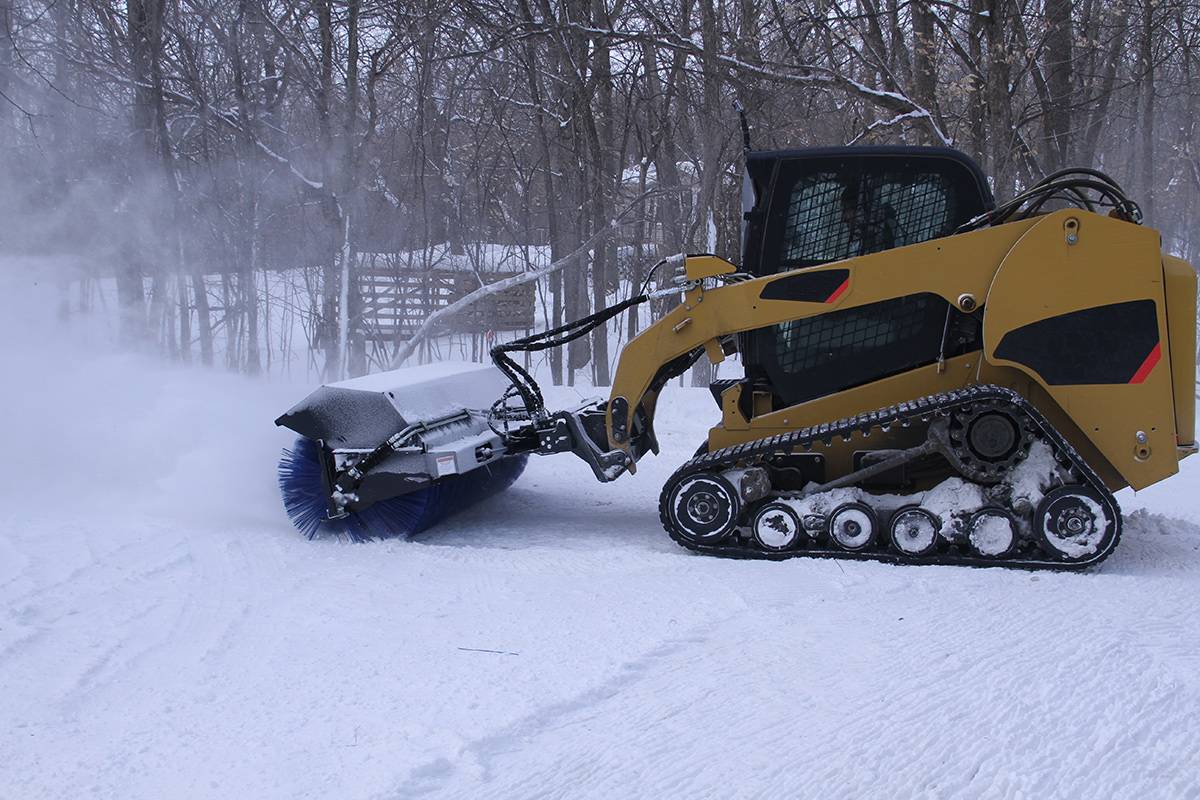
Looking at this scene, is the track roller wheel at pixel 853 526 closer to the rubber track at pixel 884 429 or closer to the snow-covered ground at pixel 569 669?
the rubber track at pixel 884 429

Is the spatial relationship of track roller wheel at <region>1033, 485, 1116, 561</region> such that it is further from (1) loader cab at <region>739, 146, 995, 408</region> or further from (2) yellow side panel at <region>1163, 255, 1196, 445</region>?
(1) loader cab at <region>739, 146, 995, 408</region>

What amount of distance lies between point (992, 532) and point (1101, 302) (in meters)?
1.17

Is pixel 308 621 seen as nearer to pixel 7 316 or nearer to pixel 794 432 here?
pixel 794 432

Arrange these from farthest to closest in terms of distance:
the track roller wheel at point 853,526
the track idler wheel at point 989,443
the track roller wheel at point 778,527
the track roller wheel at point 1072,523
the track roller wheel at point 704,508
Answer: the track roller wheel at point 704,508
the track roller wheel at point 778,527
the track roller wheel at point 853,526
the track idler wheel at point 989,443
the track roller wheel at point 1072,523

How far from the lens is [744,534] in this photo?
16.8ft

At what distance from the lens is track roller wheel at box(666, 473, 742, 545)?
16.4 feet

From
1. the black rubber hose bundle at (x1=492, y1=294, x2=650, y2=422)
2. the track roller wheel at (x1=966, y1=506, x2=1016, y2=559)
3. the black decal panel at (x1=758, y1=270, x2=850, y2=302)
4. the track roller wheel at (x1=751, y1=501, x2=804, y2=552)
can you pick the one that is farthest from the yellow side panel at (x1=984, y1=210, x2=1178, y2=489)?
the black rubber hose bundle at (x1=492, y1=294, x2=650, y2=422)

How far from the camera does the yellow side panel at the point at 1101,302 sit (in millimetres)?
Result: 4492

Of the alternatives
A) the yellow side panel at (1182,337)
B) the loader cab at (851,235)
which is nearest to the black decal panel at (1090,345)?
the yellow side panel at (1182,337)

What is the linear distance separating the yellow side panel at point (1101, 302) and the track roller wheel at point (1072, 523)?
1.03 feet

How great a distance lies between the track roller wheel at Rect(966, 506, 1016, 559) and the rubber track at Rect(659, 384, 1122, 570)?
1.7 inches

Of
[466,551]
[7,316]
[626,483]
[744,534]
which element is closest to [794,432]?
[744,534]

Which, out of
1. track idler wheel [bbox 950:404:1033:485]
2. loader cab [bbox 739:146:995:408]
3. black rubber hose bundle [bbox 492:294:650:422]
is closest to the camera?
track idler wheel [bbox 950:404:1033:485]

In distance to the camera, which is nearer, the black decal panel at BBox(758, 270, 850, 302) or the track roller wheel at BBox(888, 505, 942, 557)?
the track roller wheel at BBox(888, 505, 942, 557)
